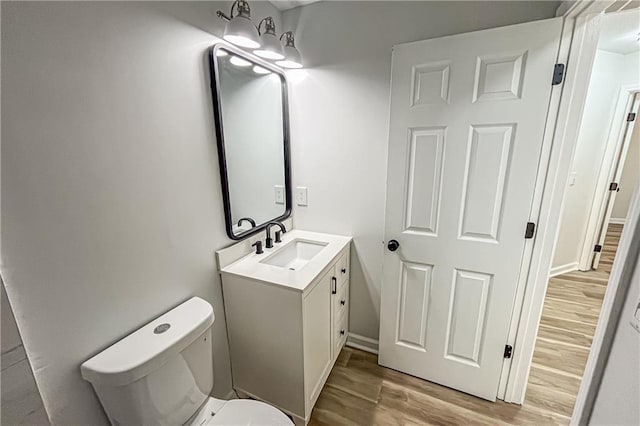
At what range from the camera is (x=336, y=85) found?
5.44 feet

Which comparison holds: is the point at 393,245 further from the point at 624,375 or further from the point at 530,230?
the point at 624,375

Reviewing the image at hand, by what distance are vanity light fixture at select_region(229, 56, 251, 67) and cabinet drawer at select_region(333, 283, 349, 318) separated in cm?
144

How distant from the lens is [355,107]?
164 cm

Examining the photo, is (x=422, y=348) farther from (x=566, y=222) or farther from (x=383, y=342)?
(x=566, y=222)

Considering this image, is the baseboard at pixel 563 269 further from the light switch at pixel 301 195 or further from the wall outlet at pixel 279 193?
the wall outlet at pixel 279 193

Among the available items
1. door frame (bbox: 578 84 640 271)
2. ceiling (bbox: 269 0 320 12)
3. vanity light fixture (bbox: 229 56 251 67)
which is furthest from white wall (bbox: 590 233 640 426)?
door frame (bbox: 578 84 640 271)

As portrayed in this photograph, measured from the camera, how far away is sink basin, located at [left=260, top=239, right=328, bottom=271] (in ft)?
5.66

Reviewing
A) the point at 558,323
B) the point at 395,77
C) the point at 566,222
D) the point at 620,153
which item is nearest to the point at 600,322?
the point at 395,77

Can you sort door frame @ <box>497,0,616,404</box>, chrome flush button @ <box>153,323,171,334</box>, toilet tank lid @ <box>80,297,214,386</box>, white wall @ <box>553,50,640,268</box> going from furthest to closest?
white wall @ <box>553,50,640,268</box> < door frame @ <box>497,0,616,404</box> < chrome flush button @ <box>153,323,171,334</box> < toilet tank lid @ <box>80,297,214,386</box>

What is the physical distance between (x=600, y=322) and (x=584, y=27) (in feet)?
3.84

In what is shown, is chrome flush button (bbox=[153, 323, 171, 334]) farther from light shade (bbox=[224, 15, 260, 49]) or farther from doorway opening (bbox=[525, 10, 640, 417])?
doorway opening (bbox=[525, 10, 640, 417])

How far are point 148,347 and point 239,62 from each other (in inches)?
54.4

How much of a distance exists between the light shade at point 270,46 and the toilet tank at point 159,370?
1297 millimetres

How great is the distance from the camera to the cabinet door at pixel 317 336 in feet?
4.24
